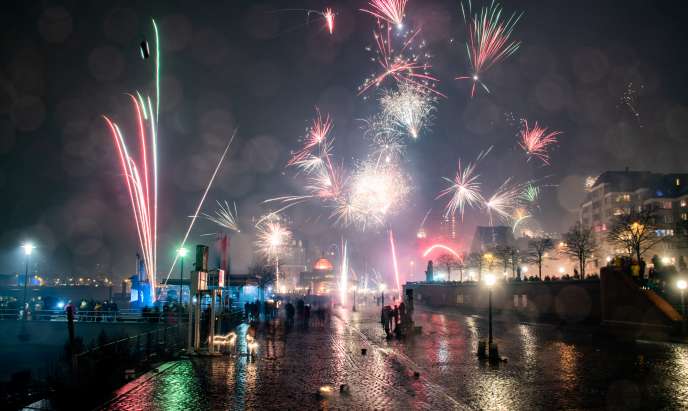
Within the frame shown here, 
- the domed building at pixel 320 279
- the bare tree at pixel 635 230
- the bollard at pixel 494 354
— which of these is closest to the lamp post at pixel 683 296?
the bollard at pixel 494 354

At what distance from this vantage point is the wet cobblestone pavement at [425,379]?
1131 cm

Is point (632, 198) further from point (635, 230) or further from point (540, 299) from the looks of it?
point (540, 299)

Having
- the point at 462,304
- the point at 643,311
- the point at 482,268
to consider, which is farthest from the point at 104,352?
the point at 482,268

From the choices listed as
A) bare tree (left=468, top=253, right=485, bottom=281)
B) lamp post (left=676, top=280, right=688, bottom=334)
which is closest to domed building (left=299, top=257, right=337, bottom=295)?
bare tree (left=468, top=253, right=485, bottom=281)

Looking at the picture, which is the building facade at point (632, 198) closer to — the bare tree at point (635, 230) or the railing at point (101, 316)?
the bare tree at point (635, 230)

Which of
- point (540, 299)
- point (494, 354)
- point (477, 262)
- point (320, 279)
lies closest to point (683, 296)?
point (494, 354)

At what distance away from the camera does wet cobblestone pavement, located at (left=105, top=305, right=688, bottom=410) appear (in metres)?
11.3

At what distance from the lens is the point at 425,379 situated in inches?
558

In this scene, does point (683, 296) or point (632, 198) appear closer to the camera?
point (683, 296)

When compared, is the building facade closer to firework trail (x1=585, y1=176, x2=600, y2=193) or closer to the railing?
firework trail (x1=585, y1=176, x2=600, y2=193)

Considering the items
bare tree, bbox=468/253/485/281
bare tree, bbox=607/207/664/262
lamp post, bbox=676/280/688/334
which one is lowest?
lamp post, bbox=676/280/688/334

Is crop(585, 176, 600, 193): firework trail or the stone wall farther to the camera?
crop(585, 176, 600, 193): firework trail

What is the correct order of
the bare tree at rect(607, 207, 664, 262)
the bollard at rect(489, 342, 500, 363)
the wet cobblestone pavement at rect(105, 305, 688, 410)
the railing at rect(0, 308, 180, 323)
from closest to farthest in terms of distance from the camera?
the wet cobblestone pavement at rect(105, 305, 688, 410) → the bollard at rect(489, 342, 500, 363) → the railing at rect(0, 308, 180, 323) → the bare tree at rect(607, 207, 664, 262)

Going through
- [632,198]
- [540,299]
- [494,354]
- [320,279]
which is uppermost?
[632,198]
